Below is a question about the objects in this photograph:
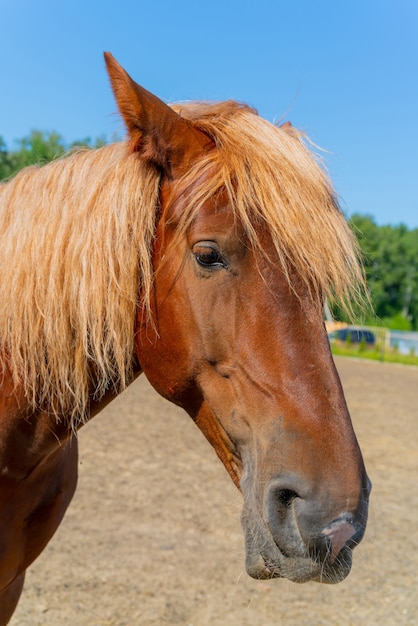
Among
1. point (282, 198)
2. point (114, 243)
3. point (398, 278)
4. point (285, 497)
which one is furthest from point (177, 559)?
point (398, 278)

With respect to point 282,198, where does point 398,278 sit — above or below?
below

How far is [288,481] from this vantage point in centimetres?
137

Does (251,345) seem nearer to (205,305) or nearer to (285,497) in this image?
(205,305)

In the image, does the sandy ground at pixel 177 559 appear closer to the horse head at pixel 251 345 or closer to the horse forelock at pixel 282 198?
the horse head at pixel 251 345

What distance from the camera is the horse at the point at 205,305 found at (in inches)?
54.9

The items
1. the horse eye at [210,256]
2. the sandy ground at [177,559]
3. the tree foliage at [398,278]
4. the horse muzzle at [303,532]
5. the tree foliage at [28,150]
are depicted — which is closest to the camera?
the horse muzzle at [303,532]

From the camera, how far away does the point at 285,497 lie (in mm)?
1391

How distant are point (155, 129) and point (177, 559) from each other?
405 cm

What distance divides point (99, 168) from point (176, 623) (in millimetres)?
3349

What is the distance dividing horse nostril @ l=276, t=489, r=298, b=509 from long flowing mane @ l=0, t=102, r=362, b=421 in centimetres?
56

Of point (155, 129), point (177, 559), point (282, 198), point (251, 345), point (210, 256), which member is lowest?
point (177, 559)

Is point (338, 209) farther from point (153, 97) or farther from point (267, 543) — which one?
point (267, 543)

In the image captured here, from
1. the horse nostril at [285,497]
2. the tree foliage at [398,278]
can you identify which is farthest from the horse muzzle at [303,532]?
the tree foliage at [398,278]

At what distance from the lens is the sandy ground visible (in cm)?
394
